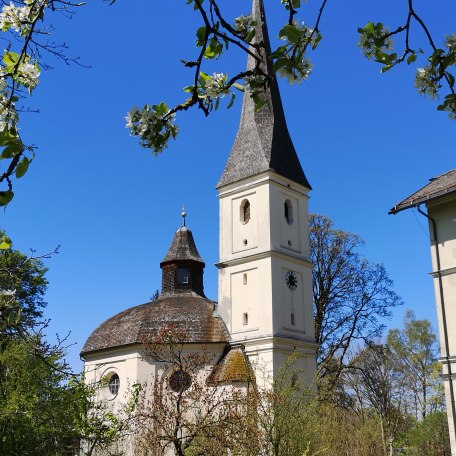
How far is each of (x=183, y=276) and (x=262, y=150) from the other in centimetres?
844

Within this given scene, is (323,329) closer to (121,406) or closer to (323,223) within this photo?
(323,223)

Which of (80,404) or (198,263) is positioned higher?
(198,263)

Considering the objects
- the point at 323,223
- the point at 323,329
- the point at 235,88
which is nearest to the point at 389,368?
the point at 323,329

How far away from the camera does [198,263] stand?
34375 mm

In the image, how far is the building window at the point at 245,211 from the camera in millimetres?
30672

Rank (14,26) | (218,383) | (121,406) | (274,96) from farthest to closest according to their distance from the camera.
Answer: (274,96)
(121,406)
(218,383)
(14,26)

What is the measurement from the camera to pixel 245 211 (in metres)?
31.0

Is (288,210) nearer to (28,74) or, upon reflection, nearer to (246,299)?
(246,299)

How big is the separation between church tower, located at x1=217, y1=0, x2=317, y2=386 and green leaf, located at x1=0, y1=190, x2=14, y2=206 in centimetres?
2401

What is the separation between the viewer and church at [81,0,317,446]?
27.4m

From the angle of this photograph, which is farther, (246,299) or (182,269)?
(182,269)

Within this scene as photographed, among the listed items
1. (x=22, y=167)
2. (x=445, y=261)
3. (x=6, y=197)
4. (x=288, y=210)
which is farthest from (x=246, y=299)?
(x=22, y=167)

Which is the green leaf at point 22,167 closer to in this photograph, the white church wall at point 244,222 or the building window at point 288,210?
the white church wall at point 244,222

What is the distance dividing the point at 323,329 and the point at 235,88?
31.4 metres
